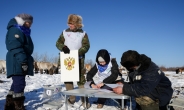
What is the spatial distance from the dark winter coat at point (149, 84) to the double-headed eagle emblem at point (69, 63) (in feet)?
5.68

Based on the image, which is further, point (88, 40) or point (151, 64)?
point (88, 40)

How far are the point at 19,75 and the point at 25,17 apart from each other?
1020 mm

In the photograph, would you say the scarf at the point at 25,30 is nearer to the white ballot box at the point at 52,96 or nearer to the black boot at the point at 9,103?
the black boot at the point at 9,103

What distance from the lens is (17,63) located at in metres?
3.15

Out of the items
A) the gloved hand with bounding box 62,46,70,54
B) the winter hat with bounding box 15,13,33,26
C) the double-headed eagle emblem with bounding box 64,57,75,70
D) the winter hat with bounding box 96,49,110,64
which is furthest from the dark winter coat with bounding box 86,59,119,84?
the winter hat with bounding box 15,13,33,26

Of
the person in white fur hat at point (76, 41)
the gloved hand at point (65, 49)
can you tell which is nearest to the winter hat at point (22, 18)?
the gloved hand at point (65, 49)

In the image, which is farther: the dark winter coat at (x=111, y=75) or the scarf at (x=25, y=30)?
the dark winter coat at (x=111, y=75)

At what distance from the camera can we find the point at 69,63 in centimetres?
416

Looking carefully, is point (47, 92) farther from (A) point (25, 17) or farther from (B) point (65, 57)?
(A) point (25, 17)

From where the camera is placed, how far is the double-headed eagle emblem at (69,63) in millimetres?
4141

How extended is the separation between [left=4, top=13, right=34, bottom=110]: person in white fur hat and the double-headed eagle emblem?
3.20 ft

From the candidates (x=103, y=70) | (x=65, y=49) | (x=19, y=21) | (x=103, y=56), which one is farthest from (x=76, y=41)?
(x=19, y=21)

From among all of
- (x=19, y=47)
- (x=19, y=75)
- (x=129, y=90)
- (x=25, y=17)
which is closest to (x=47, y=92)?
(x=19, y=75)

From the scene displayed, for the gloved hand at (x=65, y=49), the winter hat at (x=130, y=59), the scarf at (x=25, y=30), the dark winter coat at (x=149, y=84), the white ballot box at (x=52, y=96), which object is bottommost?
the white ballot box at (x=52, y=96)
